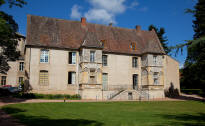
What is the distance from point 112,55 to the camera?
30.0 m

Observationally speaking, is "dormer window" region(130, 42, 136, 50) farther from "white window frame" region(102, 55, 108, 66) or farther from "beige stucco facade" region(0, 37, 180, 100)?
A: "white window frame" region(102, 55, 108, 66)

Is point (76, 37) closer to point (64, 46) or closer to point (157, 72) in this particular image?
point (64, 46)

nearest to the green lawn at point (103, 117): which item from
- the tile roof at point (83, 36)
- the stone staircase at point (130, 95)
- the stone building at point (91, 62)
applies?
the stone building at point (91, 62)

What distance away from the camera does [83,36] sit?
30047 millimetres

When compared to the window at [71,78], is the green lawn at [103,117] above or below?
below

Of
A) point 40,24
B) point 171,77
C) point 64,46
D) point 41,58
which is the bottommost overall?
point 171,77

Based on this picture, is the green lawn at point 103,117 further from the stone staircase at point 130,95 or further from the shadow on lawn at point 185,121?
the stone staircase at point 130,95

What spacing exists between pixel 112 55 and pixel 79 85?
6.85m

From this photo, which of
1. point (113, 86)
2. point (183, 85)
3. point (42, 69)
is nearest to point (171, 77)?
point (113, 86)

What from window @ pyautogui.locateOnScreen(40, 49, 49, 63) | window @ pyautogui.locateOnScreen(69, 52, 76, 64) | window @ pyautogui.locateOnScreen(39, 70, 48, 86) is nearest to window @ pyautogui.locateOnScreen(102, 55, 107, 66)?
window @ pyautogui.locateOnScreen(69, 52, 76, 64)

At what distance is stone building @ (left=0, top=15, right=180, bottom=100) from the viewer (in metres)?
26.1

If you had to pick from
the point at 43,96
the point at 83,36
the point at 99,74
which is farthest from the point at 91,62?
the point at 43,96

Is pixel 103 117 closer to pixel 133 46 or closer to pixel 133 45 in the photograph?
pixel 133 46

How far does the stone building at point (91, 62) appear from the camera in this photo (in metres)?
26.1
